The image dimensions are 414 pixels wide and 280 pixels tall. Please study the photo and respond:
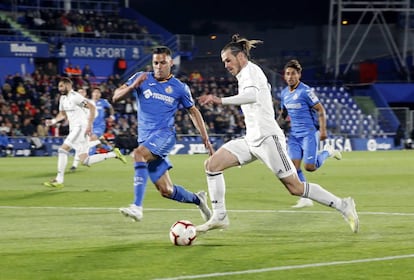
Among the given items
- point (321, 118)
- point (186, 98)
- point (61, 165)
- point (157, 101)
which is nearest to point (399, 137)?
point (61, 165)

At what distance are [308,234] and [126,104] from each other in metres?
31.0

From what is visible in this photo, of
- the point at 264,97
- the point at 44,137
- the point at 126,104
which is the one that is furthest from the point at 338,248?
the point at 126,104

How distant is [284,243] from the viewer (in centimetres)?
985

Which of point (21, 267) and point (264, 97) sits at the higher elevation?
point (264, 97)

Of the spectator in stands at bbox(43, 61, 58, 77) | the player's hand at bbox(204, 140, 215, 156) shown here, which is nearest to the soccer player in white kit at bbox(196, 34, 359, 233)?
the player's hand at bbox(204, 140, 215, 156)

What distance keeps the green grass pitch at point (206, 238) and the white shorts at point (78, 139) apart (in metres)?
3.14

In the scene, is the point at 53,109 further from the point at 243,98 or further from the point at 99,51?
the point at 243,98

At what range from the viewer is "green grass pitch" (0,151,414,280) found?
802cm

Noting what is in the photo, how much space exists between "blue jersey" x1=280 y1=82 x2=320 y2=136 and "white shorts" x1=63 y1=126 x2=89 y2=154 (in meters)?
7.50

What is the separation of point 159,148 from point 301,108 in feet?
15.9

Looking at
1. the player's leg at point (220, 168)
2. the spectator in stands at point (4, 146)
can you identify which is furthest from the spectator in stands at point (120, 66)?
the player's leg at point (220, 168)

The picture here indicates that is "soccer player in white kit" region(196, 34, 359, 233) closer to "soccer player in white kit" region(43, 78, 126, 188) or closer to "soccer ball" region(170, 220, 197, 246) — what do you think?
"soccer ball" region(170, 220, 197, 246)

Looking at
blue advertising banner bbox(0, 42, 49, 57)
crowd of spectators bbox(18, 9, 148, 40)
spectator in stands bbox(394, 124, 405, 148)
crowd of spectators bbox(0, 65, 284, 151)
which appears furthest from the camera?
spectator in stands bbox(394, 124, 405, 148)

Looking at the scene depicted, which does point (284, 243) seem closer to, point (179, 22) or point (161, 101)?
point (161, 101)
